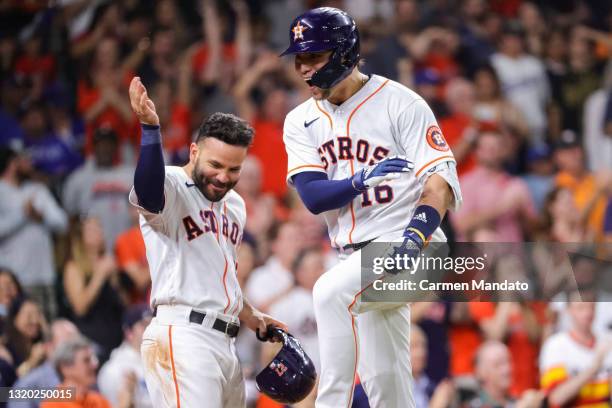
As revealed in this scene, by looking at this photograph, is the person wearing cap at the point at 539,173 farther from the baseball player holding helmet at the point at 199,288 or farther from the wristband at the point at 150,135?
the wristband at the point at 150,135

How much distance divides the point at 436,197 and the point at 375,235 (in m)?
0.36

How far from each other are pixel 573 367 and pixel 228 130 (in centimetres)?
359

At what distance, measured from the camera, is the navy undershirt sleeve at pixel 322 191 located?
479 centimetres

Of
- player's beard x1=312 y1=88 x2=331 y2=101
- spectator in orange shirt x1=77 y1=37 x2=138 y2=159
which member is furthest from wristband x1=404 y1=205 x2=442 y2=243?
spectator in orange shirt x1=77 y1=37 x2=138 y2=159

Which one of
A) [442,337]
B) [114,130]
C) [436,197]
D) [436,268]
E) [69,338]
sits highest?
[436,197]

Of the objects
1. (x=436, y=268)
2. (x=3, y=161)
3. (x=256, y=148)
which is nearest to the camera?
(x=436, y=268)

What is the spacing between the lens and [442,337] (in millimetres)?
8016

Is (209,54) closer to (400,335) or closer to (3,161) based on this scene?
(3,161)

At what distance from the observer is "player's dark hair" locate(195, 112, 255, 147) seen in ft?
16.5

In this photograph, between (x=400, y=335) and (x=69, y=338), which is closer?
(x=400, y=335)

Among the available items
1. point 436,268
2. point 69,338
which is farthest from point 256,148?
point 436,268

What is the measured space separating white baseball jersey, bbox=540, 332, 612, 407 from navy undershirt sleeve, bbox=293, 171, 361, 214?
10.5 feet

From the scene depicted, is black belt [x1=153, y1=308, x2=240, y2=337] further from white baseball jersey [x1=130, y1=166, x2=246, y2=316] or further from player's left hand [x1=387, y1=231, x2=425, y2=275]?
player's left hand [x1=387, y1=231, x2=425, y2=275]

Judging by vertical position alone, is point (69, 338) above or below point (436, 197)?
below
